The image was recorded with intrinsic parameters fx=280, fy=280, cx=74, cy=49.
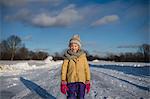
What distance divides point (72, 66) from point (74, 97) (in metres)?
0.67

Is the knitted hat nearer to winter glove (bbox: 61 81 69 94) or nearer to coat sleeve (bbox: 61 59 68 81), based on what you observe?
coat sleeve (bbox: 61 59 68 81)

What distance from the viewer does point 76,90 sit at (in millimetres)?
6047

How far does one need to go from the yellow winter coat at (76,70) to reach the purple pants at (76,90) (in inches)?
3.5

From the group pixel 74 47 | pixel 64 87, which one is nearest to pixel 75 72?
pixel 64 87

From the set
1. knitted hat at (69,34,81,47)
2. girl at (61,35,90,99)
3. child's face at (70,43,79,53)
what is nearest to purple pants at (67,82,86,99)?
girl at (61,35,90,99)

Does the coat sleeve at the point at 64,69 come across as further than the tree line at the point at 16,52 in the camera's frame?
No

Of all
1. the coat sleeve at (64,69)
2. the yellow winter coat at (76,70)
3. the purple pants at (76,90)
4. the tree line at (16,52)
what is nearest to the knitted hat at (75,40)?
the yellow winter coat at (76,70)

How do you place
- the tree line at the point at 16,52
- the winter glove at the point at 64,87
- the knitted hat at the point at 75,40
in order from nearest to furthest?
1. the winter glove at the point at 64,87
2. the knitted hat at the point at 75,40
3. the tree line at the point at 16,52

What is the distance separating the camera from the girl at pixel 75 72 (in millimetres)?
5996

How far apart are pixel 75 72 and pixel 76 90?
15.6 inches

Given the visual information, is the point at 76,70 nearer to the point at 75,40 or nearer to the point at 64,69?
the point at 64,69

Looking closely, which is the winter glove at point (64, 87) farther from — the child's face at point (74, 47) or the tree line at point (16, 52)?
the tree line at point (16, 52)

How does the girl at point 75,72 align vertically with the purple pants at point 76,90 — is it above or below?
above

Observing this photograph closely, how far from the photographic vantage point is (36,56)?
79438 mm
